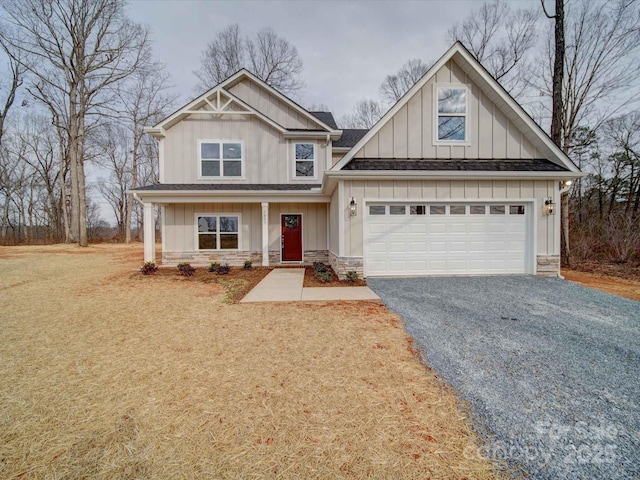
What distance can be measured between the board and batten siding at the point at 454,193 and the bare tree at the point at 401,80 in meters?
15.8

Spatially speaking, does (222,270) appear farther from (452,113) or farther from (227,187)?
(452,113)

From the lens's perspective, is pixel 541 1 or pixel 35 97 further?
pixel 35 97

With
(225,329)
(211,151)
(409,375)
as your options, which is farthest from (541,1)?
(225,329)

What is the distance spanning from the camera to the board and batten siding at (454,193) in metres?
7.89

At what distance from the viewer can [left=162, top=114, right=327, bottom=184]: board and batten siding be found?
11195mm

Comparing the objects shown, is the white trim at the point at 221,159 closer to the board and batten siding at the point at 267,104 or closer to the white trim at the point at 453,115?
the board and batten siding at the point at 267,104

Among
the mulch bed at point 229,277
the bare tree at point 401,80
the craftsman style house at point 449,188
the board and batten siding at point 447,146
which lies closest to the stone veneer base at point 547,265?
the craftsman style house at point 449,188

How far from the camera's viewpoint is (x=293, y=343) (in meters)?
3.90

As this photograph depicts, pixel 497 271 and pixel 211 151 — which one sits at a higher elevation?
pixel 211 151

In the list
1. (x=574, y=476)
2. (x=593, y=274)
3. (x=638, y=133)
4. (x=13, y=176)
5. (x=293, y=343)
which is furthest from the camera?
(x=13, y=176)

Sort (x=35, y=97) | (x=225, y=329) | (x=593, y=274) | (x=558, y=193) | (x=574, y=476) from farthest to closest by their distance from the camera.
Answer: (x=35, y=97)
(x=593, y=274)
(x=558, y=193)
(x=225, y=329)
(x=574, y=476)

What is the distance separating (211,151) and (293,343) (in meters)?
9.84

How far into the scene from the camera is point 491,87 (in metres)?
8.16

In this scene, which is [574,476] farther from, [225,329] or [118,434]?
[225,329]
